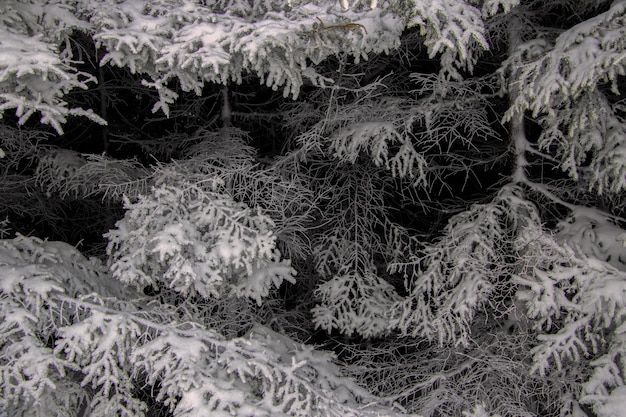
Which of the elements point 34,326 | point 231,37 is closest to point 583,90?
point 231,37

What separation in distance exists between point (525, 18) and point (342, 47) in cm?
189

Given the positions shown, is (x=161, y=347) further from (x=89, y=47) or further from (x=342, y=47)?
(x=89, y=47)

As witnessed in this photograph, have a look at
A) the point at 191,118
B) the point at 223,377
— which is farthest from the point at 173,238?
the point at 191,118

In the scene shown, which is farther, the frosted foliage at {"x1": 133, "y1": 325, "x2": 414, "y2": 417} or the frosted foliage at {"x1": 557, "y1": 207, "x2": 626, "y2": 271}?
the frosted foliage at {"x1": 557, "y1": 207, "x2": 626, "y2": 271}

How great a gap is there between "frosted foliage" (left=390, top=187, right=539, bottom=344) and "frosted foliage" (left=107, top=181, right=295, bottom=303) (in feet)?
4.61

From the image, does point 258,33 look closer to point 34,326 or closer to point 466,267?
point 34,326

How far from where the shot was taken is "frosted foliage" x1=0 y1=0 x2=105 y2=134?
2633 mm

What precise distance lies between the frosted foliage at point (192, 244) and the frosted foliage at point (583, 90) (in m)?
2.31

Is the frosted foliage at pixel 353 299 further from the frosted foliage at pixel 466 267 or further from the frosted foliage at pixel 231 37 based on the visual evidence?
the frosted foliage at pixel 231 37

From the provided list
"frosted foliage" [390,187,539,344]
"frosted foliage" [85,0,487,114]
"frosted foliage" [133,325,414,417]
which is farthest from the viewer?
"frosted foliage" [390,187,539,344]

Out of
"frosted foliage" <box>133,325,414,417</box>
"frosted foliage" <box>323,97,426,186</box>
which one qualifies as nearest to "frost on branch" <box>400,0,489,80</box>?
"frosted foliage" <box>323,97,426,186</box>

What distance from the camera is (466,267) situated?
13.2 ft

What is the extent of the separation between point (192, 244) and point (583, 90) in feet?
10.2

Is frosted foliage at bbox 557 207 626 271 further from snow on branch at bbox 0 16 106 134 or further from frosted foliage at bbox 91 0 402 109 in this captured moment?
snow on branch at bbox 0 16 106 134
